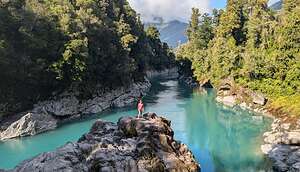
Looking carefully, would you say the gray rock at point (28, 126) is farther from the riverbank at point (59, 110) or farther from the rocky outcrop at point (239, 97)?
the rocky outcrop at point (239, 97)

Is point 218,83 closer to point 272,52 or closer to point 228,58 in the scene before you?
point 228,58

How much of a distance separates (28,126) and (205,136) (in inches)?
712

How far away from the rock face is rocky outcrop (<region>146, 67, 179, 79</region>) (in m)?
79.6

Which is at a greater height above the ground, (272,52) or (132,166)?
(272,52)

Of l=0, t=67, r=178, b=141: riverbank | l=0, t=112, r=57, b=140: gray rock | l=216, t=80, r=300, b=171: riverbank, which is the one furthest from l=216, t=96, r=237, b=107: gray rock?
l=0, t=112, r=57, b=140: gray rock

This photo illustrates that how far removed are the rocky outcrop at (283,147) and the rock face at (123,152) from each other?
670 centimetres

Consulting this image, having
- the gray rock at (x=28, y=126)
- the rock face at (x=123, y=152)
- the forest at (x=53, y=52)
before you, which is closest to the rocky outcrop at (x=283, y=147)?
the rock face at (x=123, y=152)

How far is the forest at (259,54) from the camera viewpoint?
53812 mm

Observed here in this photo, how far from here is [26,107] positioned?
47781 millimetres

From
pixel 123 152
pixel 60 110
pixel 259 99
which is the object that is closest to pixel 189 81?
pixel 259 99

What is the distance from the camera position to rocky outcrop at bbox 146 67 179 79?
114113 mm

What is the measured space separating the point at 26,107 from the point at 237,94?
29.2m

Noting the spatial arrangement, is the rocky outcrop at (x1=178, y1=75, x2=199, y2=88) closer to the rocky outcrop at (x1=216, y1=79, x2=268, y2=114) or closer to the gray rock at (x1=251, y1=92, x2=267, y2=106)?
the rocky outcrop at (x1=216, y1=79, x2=268, y2=114)

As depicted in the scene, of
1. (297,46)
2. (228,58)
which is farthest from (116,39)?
(297,46)
